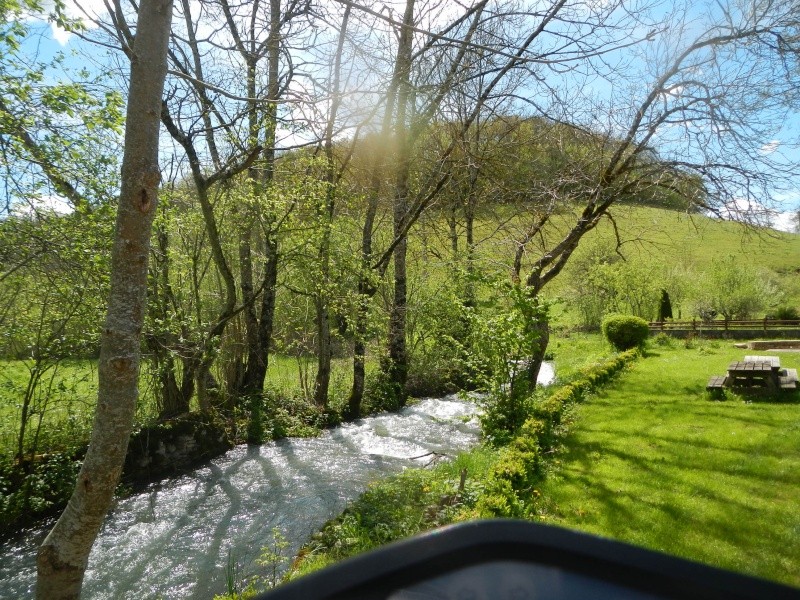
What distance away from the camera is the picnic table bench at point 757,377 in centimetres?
1112

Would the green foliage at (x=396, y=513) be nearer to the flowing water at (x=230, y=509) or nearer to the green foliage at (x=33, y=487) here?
the flowing water at (x=230, y=509)

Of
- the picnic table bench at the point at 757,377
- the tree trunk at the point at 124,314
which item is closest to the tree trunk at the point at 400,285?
the picnic table bench at the point at 757,377

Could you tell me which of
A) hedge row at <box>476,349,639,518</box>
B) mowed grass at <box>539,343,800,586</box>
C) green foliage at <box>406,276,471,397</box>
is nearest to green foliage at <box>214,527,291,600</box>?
hedge row at <box>476,349,639,518</box>

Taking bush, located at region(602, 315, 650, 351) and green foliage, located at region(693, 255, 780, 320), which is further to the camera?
green foliage, located at region(693, 255, 780, 320)

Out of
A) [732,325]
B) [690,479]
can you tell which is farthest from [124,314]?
[732,325]

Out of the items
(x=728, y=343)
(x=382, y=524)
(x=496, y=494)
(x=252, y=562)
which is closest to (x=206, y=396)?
(x=252, y=562)

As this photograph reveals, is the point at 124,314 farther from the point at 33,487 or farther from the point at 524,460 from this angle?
the point at 33,487

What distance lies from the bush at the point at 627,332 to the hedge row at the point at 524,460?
8862 millimetres

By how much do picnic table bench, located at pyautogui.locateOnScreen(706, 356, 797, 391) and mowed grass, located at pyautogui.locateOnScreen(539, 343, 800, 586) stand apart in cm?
42

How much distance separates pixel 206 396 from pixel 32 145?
6.52 meters

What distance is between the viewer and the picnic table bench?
36.5ft

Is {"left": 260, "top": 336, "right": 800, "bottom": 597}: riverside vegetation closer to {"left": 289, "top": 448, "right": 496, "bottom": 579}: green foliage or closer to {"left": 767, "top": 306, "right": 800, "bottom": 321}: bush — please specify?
{"left": 289, "top": 448, "right": 496, "bottom": 579}: green foliage

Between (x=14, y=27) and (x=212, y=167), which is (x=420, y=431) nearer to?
(x=212, y=167)

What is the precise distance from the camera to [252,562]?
21.2 ft
